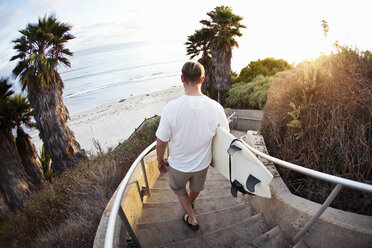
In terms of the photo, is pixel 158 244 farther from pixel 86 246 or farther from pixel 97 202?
pixel 97 202

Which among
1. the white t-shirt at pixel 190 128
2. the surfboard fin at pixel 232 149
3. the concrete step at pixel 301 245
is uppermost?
the white t-shirt at pixel 190 128

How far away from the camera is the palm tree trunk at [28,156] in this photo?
10414 millimetres

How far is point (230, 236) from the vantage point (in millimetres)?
2340

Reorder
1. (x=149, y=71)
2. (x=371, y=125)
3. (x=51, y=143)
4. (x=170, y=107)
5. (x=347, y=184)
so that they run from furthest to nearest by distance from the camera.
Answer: (x=149, y=71) → (x=51, y=143) → (x=371, y=125) → (x=170, y=107) → (x=347, y=184)

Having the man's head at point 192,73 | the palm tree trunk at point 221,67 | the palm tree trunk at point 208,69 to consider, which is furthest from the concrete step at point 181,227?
the palm tree trunk at point 208,69

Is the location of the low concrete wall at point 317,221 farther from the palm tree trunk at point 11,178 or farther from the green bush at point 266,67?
→ the green bush at point 266,67

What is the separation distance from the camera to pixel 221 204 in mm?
3168

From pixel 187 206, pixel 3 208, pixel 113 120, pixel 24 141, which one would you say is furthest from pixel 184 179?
pixel 113 120

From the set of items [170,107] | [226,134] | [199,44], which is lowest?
[226,134]

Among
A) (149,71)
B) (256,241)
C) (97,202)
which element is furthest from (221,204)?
(149,71)

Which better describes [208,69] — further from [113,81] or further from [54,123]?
[113,81]

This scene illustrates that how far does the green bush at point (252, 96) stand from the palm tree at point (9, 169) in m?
10.6

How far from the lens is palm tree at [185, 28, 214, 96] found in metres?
15.7

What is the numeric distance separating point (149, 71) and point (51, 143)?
4264cm
